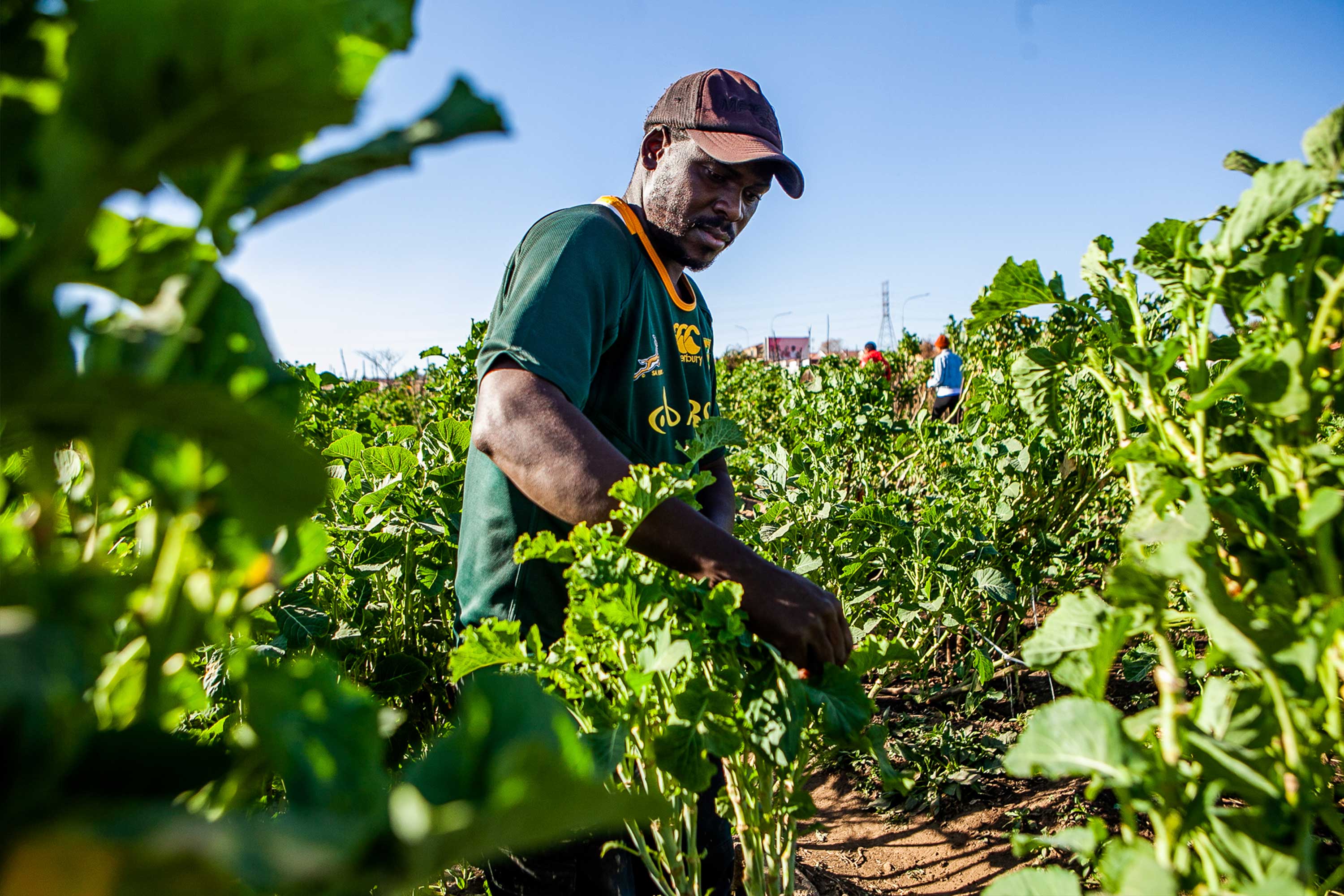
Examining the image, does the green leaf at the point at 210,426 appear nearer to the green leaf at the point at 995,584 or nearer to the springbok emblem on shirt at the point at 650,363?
the springbok emblem on shirt at the point at 650,363

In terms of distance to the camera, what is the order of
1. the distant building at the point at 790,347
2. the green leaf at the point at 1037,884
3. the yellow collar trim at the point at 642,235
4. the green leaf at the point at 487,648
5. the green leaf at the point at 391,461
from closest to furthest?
the green leaf at the point at 1037,884, the green leaf at the point at 487,648, the yellow collar trim at the point at 642,235, the green leaf at the point at 391,461, the distant building at the point at 790,347

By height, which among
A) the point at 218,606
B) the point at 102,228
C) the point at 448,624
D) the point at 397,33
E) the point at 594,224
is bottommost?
the point at 448,624

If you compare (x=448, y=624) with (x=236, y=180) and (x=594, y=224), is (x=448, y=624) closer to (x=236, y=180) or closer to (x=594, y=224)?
(x=594, y=224)

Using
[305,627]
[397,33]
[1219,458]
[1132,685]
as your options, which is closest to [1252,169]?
[1219,458]

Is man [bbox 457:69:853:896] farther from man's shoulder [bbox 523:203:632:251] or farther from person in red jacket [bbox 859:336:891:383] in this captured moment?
person in red jacket [bbox 859:336:891:383]

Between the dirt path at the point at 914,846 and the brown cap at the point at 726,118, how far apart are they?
224 cm

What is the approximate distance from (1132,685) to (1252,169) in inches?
145

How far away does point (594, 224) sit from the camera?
1879 millimetres

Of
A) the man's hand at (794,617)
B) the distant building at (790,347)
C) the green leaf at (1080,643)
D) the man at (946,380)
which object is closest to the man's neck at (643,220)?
the man's hand at (794,617)

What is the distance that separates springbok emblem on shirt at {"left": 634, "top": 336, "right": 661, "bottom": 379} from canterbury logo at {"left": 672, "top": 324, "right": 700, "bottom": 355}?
128mm

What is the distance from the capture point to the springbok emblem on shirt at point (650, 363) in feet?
6.65

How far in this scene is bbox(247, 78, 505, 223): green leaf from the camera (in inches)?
17.3

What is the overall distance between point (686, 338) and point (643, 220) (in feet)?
1.29

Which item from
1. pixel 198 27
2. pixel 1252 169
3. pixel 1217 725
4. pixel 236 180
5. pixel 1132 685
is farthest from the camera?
pixel 1132 685
